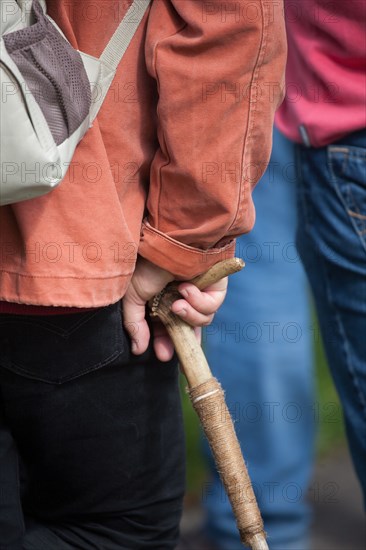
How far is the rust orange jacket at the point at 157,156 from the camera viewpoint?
184 cm

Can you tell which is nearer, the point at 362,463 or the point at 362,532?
the point at 362,463

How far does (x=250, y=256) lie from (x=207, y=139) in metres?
1.53

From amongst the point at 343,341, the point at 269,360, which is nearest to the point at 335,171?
the point at 343,341

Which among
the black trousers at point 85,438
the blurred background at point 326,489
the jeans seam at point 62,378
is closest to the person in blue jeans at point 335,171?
the black trousers at point 85,438

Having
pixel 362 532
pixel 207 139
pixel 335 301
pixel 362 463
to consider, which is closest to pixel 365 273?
pixel 335 301

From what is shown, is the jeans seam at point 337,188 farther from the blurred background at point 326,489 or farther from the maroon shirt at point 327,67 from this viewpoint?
the blurred background at point 326,489

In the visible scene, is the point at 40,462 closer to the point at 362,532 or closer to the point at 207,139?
the point at 207,139

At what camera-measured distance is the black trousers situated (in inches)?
77.3

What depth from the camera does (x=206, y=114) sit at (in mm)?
1930

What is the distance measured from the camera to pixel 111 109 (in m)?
1.94

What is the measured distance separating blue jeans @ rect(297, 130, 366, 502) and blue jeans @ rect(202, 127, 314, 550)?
0.68 meters

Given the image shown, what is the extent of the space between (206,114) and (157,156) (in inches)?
5.3

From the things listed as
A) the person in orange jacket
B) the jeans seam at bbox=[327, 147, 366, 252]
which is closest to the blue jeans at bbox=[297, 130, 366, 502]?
the jeans seam at bbox=[327, 147, 366, 252]

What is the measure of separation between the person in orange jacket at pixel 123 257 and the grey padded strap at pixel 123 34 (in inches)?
0.6
